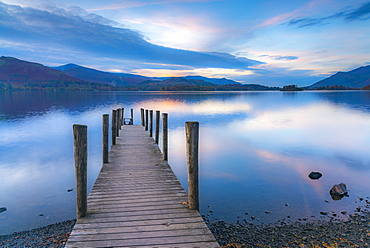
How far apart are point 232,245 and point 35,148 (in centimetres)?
1900

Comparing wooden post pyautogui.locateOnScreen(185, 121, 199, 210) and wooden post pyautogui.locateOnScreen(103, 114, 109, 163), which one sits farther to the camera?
wooden post pyautogui.locateOnScreen(103, 114, 109, 163)

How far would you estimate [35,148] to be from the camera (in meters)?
19.1

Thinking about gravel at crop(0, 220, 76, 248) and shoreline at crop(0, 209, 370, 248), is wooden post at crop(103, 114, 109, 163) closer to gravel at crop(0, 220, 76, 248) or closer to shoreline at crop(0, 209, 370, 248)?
shoreline at crop(0, 209, 370, 248)

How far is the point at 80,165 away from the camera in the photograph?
17.3 ft

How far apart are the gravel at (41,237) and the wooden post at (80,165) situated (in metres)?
1.87

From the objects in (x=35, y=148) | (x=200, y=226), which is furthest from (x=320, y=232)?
(x=35, y=148)

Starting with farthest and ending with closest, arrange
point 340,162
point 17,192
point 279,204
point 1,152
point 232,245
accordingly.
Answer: point 1,152 → point 340,162 → point 17,192 → point 279,204 → point 232,245

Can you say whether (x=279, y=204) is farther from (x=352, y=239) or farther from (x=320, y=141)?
(x=320, y=141)

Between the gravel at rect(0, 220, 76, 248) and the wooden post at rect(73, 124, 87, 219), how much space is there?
1875 millimetres

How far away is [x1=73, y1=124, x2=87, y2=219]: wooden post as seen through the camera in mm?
5148

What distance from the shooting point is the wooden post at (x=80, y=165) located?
515cm

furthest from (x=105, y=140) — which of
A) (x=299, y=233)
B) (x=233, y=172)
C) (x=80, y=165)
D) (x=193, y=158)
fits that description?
(x=299, y=233)

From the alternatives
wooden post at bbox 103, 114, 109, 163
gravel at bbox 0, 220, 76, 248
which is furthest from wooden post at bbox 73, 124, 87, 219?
wooden post at bbox 103, 114, 109, 163

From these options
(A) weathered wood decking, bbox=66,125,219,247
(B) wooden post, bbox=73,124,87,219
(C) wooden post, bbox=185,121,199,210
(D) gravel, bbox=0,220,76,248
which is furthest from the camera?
(D) gravel, bbox=0,220,76,248
